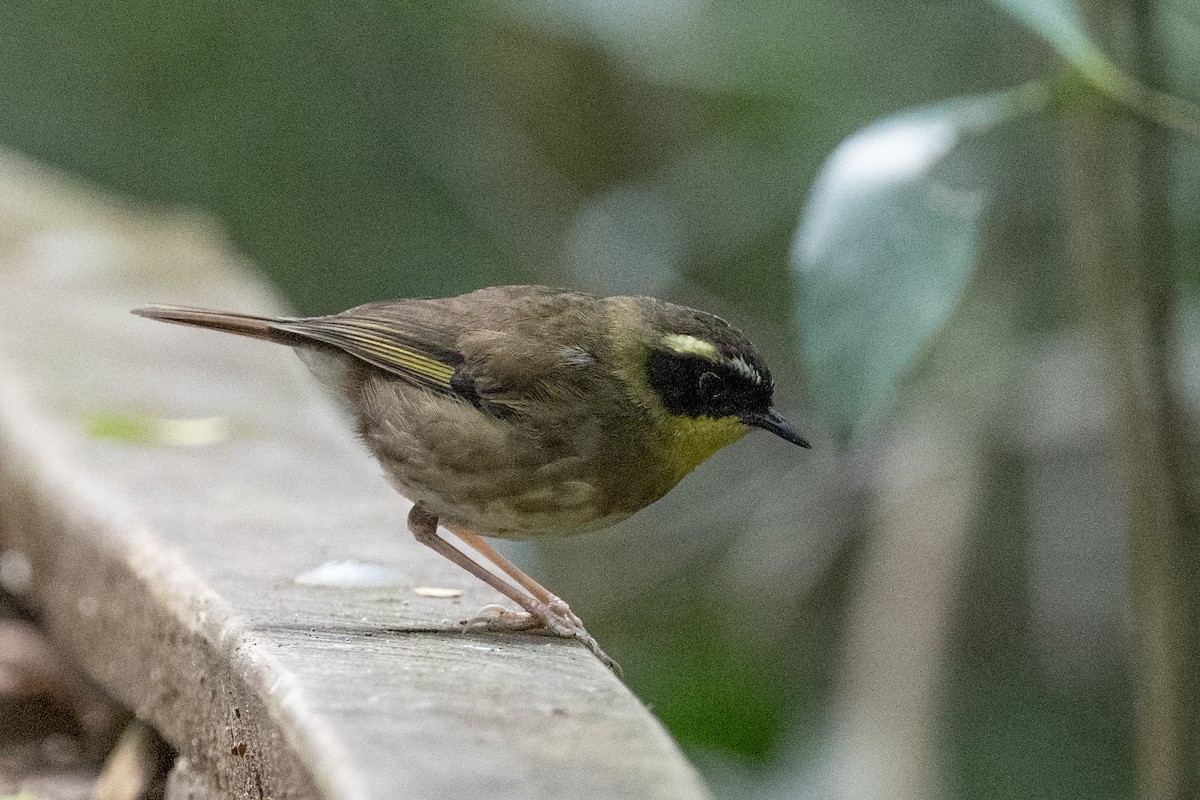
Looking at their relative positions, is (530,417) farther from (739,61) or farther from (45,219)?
(45,219)

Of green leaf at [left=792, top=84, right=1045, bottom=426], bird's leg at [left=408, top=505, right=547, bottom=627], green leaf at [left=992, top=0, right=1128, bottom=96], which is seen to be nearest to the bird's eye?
green leaf at [left=792, top=84, right=1045, bottom=426]

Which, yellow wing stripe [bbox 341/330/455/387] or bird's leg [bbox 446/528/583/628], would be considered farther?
yellow wing stripe [bbox 341/330/455/387]

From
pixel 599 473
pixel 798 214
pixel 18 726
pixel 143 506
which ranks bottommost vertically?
pixel 18 726

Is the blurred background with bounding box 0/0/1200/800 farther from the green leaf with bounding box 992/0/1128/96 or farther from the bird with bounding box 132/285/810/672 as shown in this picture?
the bird with bounding box 132/285/810/672

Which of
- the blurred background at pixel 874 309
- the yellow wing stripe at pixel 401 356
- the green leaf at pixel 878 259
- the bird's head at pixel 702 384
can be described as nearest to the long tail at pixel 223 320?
the yellow wing stripe at pixel 401 356

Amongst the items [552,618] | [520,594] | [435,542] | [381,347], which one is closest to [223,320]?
[381,347]

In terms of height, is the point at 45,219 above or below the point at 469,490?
above

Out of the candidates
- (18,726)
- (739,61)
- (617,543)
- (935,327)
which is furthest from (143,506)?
(739,61)

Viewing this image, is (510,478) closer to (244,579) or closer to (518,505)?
(518,505)
